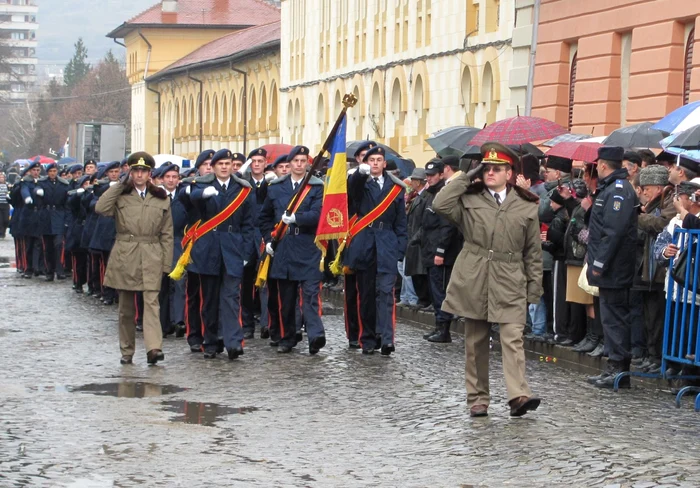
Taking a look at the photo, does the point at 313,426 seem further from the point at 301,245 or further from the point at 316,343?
the point at 301,245

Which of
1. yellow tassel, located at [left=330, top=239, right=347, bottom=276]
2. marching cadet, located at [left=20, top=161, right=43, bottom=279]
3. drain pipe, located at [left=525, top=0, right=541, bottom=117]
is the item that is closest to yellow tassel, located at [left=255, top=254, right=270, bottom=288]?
yellow tassel, located at [left=330, top=239, right=347, bottom=276]

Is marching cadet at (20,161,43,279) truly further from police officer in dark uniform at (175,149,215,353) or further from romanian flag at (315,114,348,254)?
romanian flag at (315,114,348,254)

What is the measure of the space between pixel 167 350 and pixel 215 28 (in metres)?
76.3

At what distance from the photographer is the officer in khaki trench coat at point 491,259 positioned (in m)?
11.6

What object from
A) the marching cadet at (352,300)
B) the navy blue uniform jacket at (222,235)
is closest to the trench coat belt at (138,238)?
the navy blue uniform jacket at (222,235)

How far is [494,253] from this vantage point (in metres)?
11.7

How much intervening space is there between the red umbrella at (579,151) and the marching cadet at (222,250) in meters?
3.35

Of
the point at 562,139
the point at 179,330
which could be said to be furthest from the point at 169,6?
the point at 179,330

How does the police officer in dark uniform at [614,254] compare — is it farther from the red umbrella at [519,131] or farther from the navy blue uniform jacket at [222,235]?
the red umbrella at [519,131]

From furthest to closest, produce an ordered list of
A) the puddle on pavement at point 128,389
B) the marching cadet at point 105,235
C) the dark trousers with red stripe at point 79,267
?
the dark trousers with red stripe at point 79,267 → the marching cadet at point 105,235 → the puddle on pavement at point 128,389

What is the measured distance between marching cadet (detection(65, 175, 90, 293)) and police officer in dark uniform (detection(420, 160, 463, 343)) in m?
8.30

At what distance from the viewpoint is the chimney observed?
91.2m

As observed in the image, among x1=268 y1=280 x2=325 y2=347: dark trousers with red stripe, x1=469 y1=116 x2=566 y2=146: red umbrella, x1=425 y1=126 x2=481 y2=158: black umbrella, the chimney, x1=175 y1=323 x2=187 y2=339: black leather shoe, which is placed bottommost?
x1=175 y1=323 x2=187 y2=339: black leather shoe

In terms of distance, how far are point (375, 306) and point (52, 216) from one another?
1312 cm
